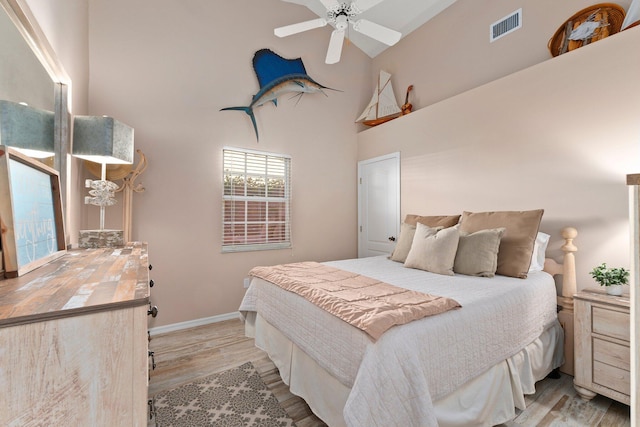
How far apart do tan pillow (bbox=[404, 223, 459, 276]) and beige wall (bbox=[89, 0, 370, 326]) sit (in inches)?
72.3

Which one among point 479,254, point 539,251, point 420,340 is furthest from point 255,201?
point 539,251

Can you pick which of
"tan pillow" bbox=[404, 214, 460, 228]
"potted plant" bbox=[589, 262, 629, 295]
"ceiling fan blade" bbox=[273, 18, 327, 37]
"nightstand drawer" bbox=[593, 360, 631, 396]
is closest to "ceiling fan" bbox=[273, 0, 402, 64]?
"ceiling fan blade" bbox=[273, 18, 327, 37]

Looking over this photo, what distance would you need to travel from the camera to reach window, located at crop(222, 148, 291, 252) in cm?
339

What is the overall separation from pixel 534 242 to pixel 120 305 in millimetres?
2626

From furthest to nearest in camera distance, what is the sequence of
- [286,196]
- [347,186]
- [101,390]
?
[347,186], [286,196], [101,390]

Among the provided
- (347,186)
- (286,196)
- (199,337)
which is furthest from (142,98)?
(347,186)

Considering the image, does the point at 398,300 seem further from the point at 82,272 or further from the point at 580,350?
the point at 580,350

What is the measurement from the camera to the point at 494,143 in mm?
2789


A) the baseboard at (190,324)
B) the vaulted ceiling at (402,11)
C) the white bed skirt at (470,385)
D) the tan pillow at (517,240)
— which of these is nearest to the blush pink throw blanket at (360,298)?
the white bed skirt at (470,385)

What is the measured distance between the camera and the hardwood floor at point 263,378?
5.55 feet

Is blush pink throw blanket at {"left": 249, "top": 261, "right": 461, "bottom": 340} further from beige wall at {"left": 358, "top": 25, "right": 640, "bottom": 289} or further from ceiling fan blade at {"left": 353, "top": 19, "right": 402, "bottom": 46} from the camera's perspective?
ceiling fan blade at {"left": 353, "top": 19, "right": 402, "bottom": 46}

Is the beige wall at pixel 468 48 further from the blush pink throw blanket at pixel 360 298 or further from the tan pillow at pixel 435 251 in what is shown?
the blush pink throw blanket at pixel 360 298

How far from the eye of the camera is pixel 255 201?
3590 mm

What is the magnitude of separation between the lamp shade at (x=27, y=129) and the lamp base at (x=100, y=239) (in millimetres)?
518
